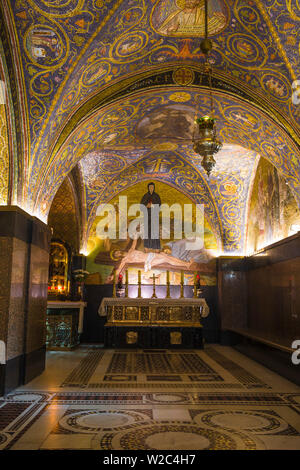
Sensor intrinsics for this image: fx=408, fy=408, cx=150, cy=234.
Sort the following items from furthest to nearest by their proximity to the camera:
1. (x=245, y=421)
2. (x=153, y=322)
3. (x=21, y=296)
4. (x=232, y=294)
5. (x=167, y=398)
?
(x=232, y=294) → (x=153, y=322) → (x=21, y=296) → (x=167, y=398) → (x=245, y=421)

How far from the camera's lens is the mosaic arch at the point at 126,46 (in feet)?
19.4

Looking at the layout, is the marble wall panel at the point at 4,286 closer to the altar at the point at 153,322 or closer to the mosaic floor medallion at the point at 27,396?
the mosaic floor medallion at the point at 27,396

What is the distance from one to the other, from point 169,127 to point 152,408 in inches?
253

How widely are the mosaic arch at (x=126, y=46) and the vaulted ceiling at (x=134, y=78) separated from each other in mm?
16

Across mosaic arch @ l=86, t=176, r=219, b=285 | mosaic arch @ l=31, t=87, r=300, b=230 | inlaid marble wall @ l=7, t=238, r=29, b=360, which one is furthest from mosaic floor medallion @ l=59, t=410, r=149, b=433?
mosaic arch @ l=86, t=176, r=219, b=285

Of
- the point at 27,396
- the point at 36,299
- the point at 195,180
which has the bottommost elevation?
the point at 27,396

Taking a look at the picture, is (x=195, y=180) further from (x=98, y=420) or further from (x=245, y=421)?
(x=98, y=420)

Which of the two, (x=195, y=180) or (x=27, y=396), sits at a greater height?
(x=195, y=180)

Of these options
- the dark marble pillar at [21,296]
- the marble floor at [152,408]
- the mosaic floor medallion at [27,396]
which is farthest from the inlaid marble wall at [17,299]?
the marble floor at [152,408]

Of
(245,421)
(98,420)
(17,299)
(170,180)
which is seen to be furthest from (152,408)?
(170,180)

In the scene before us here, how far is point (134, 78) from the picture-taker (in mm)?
7684

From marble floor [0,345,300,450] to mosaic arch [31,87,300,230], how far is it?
3.45 m

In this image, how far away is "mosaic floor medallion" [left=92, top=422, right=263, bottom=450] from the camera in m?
4.02

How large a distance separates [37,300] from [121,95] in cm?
425
